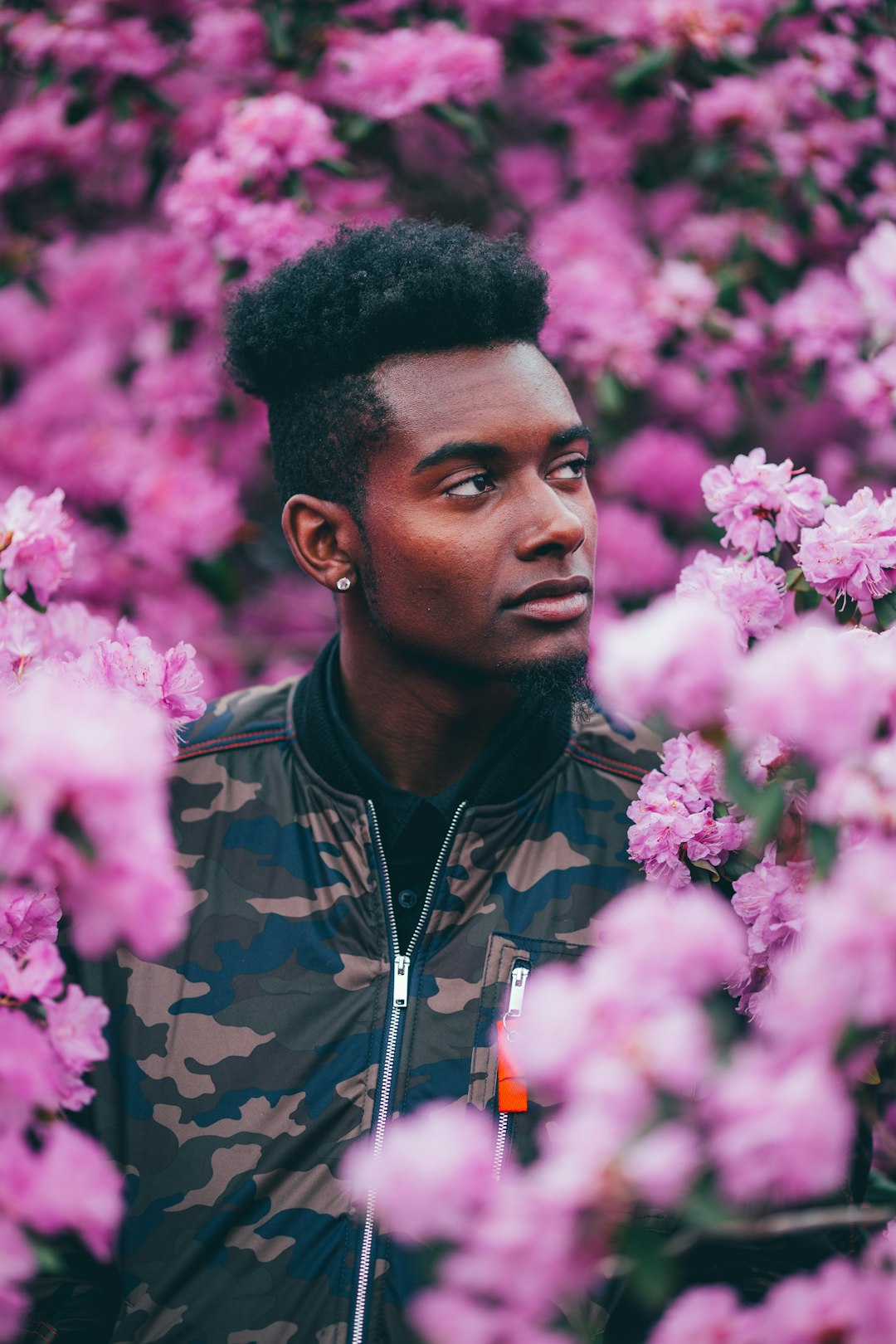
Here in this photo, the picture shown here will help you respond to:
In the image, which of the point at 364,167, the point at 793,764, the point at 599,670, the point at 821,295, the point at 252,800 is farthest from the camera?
the point at 364,167

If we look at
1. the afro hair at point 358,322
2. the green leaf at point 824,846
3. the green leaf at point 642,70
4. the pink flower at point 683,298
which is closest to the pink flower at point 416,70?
the green leaf at point 642,70

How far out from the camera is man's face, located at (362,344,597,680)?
174 centimetres

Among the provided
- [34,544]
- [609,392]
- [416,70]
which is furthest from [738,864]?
[416,70]

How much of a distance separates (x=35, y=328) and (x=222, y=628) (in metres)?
1.02

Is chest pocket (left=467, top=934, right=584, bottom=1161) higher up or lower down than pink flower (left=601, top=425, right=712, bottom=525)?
higher up

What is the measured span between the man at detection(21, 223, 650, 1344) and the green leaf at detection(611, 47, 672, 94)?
827 millimetres

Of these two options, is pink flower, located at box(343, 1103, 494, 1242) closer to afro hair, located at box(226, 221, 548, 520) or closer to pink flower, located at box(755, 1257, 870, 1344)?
pink flower, located at box(755, 1257, 870, 1344)

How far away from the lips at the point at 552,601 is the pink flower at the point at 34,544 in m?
0.66

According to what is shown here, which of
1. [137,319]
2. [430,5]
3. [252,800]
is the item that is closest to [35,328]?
[137,319]

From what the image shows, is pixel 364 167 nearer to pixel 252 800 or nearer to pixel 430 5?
pixel 430 5

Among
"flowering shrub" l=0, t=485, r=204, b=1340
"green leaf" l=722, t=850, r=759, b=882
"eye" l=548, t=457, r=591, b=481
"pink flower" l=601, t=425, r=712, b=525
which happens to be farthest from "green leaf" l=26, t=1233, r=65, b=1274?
"pink flower" l=601, t=425, r=712, b=525

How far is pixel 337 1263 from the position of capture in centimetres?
153

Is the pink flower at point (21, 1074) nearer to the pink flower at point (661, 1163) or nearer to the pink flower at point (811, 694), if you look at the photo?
the pink flower at point (661, 1163)

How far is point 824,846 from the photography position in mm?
966
